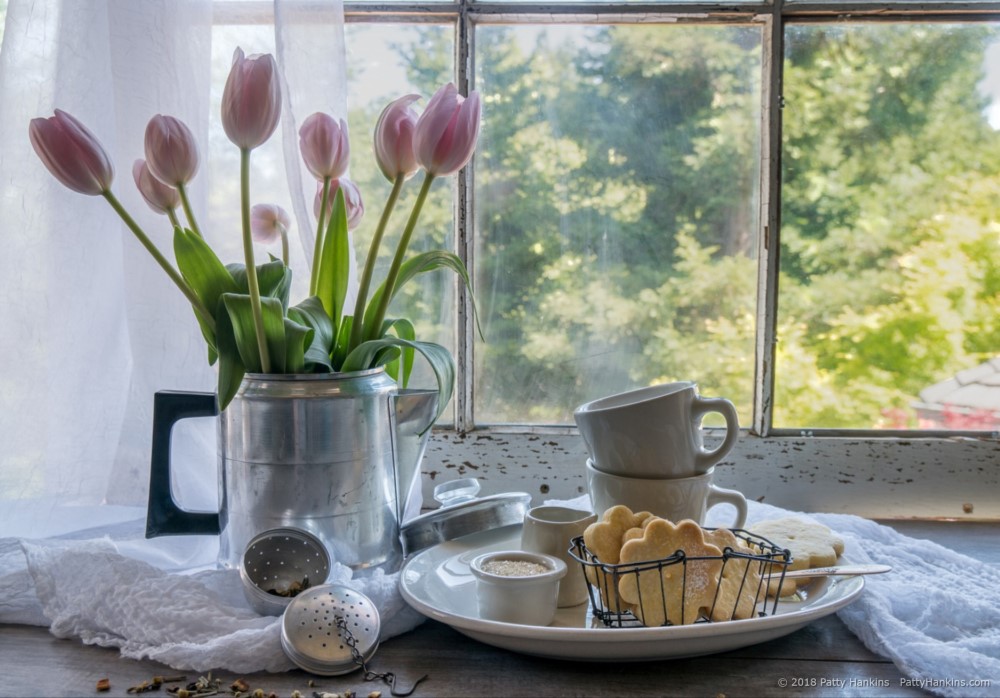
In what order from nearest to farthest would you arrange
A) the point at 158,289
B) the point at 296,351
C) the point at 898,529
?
1. the point at 296,351
2. the point at 158,289
3. the point at 898,529

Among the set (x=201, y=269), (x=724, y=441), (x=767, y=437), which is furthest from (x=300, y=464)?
(x=767, y=437)

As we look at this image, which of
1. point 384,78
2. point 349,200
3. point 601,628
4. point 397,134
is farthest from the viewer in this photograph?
point 384,78

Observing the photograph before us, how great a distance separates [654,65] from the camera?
1.09 metres

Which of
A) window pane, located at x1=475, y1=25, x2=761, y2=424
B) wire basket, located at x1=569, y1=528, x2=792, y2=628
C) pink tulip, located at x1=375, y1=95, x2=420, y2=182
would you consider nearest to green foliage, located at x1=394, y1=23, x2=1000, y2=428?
window pane, located at x1=475, y1=25, x2=761, y2=424

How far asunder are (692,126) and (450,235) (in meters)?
0.37

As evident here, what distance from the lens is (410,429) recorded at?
804mm

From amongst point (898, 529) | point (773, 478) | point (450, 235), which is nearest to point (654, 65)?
point (450, 235)

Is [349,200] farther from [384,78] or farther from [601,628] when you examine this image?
[601,628]

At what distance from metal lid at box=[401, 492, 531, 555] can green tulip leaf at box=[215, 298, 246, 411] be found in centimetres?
22

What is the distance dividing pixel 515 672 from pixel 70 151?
557 mm

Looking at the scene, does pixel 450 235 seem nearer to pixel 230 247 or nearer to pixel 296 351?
pixel 230 247

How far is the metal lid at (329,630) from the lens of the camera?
0.60 m

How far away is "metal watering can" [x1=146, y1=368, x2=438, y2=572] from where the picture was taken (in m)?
0.68

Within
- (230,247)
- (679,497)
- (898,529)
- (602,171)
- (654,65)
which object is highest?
(654,65)
